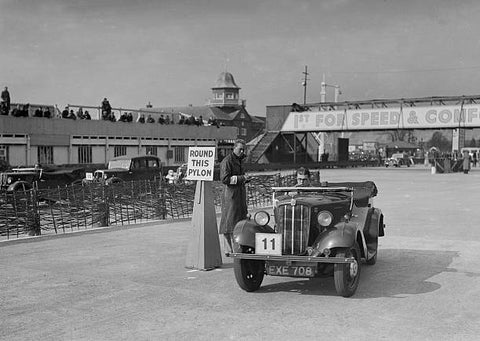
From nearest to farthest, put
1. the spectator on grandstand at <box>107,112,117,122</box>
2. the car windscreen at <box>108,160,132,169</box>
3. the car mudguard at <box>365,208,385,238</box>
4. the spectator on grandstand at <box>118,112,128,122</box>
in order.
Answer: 1. the car mudguard at <box>365,208,385,238</box>
2. the car windscreen at <box>108,160,132,169</box>
3. the spectator on grandstand at <box>107,112,117,122</box>
4. the spectator on grandstand at <box>118,112,128,122</box>

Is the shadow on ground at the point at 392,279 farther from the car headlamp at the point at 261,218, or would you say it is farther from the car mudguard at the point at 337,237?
the car headlamp at the point at 261,218

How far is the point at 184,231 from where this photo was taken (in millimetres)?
14516

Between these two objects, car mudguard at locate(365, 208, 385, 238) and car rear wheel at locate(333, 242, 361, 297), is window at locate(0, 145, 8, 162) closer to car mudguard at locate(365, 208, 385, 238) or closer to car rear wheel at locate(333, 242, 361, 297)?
car mudguard at locate(365, 208, 385, 238)

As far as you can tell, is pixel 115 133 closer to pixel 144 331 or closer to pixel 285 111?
pixel 285 111

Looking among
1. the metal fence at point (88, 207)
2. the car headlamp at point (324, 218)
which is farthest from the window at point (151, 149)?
the car headlamp at point (324, 218)

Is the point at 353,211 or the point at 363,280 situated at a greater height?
the point at 353,211

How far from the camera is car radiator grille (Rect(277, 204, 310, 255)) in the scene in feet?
27.0

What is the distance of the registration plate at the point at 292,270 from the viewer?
25.7ft

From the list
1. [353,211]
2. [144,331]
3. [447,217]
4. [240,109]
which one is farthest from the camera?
[240,109]

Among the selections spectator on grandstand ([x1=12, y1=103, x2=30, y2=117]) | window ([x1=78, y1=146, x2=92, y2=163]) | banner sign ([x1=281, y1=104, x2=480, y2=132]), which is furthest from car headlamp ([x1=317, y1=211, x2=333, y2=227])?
banner sign ([x1=281, y1=104, x2=480, y2=132])

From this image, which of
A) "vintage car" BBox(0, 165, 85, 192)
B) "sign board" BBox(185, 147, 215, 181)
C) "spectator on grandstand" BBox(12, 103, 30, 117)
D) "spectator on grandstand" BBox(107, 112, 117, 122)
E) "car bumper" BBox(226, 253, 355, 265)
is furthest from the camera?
"spectator on grandstand" BBox(107, 112, 117, 122)

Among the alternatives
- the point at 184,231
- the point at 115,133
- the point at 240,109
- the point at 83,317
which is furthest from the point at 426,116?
the point at 240,109

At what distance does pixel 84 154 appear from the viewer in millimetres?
41125

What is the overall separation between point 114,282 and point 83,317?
1884 millimetres
